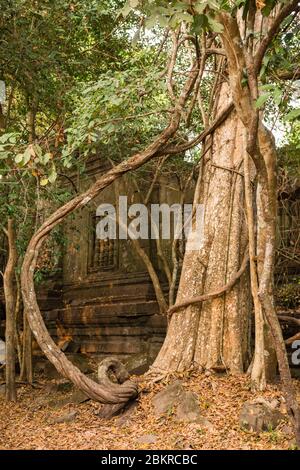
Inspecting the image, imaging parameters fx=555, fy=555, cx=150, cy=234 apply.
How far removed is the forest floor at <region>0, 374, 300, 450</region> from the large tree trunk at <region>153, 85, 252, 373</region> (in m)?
0.27

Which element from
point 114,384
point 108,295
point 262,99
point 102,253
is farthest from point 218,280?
point 102,253

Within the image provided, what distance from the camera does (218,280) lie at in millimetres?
5324

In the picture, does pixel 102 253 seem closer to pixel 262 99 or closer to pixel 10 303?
pixel 10 303

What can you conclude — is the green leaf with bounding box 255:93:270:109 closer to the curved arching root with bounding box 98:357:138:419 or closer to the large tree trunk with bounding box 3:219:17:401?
the curved arching root with bounding box 98:357:138:419

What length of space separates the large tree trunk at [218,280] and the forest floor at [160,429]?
0.27 meters

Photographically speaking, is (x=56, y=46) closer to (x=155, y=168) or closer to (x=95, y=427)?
(x=155, y=168)

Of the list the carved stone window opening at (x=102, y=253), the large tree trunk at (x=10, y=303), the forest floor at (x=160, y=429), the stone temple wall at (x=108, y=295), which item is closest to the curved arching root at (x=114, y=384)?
the forest floor at (x=160, y=429)

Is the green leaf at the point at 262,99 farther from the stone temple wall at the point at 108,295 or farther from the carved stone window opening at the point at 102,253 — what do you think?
the carved stone window opening at the point at 102,253

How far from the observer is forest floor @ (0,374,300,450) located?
13.3 ft

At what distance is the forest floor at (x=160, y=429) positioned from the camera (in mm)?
4062

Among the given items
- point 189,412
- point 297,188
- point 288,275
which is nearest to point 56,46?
point 297,188

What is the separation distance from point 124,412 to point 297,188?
4090mm

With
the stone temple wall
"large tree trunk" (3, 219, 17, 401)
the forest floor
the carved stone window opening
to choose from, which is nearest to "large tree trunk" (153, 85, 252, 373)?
the forest floor
